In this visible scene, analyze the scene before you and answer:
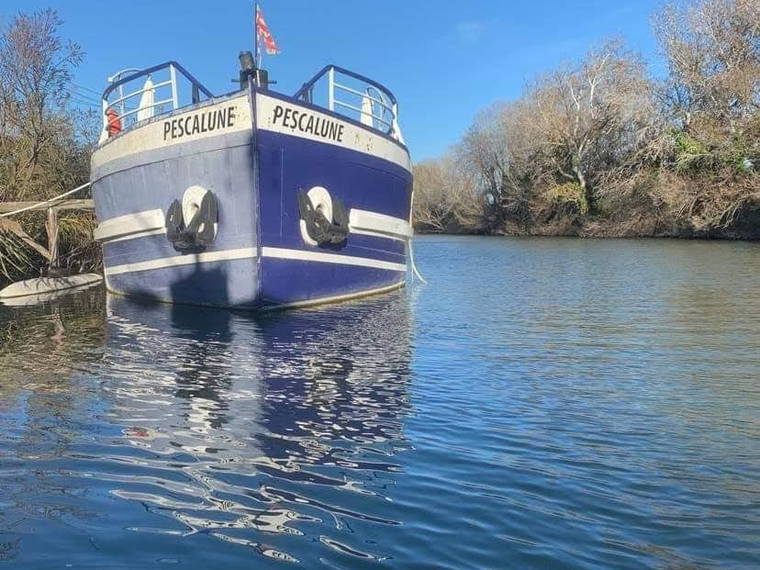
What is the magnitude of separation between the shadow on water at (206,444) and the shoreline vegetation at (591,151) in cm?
979

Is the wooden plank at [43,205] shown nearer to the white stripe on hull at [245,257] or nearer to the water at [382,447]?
the white stripe on hull at [245,257]

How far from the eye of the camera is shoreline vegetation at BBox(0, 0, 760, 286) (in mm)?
18828

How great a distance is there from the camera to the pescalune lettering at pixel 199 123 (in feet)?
31.5

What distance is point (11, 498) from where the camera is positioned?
3.17m

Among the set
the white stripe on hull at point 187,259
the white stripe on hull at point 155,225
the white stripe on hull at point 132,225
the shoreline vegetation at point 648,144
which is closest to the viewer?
the white stripe on hull at point 187,259

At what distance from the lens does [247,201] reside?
965 centimetres

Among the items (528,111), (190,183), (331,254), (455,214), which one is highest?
(528,111)

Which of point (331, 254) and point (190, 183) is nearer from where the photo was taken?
point (190, 183)

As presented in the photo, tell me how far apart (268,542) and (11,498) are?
4.53ft

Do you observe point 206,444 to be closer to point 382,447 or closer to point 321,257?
point 382,447

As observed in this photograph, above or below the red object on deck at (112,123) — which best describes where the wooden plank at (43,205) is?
below

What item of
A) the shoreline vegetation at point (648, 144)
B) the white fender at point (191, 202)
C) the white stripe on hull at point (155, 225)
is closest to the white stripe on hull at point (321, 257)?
the white stripe on hull at point (155, 225)

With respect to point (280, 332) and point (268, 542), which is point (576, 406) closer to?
point (268, 542)

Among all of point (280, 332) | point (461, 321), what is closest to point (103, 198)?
point (280, 332)
